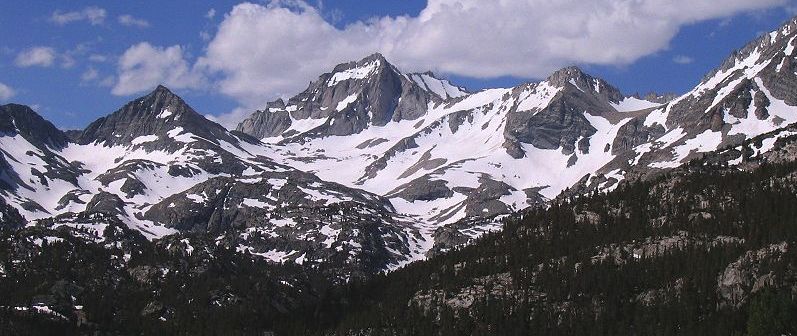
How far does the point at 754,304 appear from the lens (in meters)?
163

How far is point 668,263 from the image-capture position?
19512cm

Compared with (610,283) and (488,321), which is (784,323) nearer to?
(610,283)

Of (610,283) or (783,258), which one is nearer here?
(783,258)

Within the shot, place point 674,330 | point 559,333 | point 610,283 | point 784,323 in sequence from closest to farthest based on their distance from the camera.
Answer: point 784,323
point 674,330
point 559,333
point 610,283

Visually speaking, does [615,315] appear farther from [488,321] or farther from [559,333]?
[488,321]

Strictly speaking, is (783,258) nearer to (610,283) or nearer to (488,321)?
(610,283)

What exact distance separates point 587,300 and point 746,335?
1478 inches

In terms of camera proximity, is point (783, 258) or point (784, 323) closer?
point (784, 323)

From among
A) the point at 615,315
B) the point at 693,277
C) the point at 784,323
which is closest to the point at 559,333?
the point at 615,315

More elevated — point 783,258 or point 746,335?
point 783,258

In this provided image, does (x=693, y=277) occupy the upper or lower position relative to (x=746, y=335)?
upper

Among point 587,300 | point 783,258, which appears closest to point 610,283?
point 587,300

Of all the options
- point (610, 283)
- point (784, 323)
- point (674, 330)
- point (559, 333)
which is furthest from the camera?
point (610, 283)

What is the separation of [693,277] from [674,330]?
1758 centimetres
